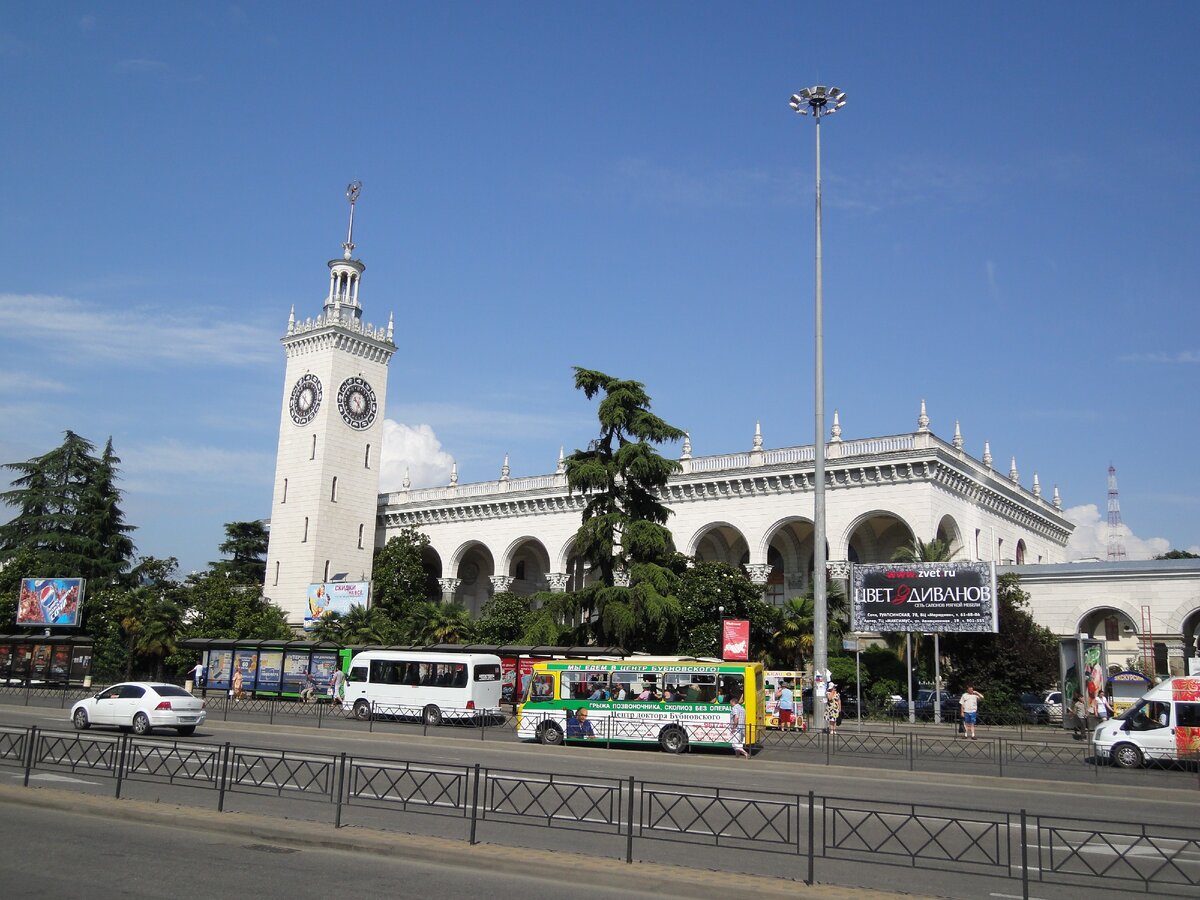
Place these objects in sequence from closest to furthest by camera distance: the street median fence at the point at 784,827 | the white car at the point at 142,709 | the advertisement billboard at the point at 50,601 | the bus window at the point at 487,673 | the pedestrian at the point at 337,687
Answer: the street median fence at the point at 784,827, the white car at the point at 142,709, the bus window at the point at 487,673, the pedestrian at the point at 337,687, the advertisement billboard at the point at 50,601

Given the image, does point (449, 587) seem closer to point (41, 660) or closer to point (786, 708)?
point (41, 660)

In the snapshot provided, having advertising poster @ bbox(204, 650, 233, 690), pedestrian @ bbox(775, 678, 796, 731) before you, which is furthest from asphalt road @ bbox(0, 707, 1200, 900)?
advertising poster @ bbox(204, 650, 233, 690)

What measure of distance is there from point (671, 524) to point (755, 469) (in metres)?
5.58

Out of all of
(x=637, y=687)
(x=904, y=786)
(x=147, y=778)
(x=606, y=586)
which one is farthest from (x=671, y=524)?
(x=147, y=778)

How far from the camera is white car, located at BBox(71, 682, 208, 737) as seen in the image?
2352cm

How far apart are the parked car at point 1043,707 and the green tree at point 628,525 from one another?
12365 mm

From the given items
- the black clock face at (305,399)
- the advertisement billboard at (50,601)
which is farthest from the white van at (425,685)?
the black clock face at (305,399)

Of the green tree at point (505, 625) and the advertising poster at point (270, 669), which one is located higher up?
the green tree at point (505, 625)

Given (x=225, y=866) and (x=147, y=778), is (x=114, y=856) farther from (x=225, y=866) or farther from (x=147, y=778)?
(x=147, y=778)

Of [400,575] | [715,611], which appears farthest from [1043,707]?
[400,575]

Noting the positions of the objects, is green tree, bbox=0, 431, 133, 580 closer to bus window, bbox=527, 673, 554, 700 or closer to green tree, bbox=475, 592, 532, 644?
green tree, bbox=475, 592, 532, 644

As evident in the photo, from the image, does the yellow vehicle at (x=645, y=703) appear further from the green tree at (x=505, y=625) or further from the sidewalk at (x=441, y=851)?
the green tree at (x=505, y=625)

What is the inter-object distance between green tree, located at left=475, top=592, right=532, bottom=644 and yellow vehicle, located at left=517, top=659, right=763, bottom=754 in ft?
66.7

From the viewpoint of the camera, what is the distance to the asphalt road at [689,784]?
998cm
